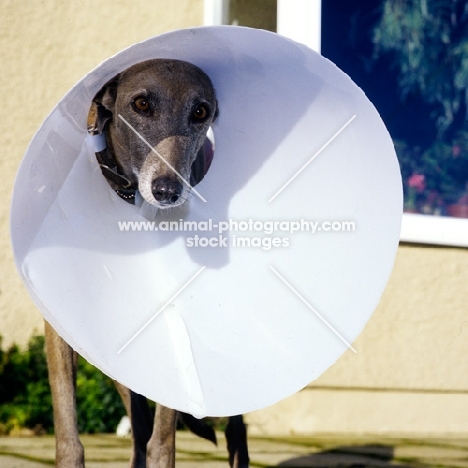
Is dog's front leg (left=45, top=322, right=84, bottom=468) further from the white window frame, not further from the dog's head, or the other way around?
the white window frame

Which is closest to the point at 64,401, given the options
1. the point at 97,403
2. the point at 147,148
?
the point at 147,148

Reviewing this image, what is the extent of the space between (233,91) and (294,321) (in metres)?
0.90

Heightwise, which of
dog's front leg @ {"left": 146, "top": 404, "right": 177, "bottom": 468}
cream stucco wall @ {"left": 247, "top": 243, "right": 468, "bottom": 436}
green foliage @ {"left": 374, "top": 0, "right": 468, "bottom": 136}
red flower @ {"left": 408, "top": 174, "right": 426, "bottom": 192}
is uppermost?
green foliage @ {"left": 374, "top": 0, "right": 468, "bottom": 136}

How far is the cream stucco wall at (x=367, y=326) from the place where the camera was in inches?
222

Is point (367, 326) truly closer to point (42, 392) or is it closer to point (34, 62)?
point (42, 392)

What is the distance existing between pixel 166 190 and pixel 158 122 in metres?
0.25

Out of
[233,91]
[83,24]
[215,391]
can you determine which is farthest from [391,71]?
[215,391]

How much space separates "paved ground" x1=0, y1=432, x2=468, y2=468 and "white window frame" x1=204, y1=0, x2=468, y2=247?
1.07 m

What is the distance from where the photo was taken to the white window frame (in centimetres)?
566

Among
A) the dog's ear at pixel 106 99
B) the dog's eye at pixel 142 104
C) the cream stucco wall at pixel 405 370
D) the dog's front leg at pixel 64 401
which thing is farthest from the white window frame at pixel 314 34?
the dog's front leg at pixel 64 401

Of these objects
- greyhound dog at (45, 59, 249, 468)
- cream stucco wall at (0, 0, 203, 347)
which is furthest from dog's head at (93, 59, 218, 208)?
cream stucco wall at (0, 0, 203, 347)

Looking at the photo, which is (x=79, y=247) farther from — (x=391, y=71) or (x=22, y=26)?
(x=391, y=71)

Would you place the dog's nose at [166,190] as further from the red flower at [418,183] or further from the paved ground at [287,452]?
the red flower at [418,183]

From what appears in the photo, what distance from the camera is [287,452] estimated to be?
514cm
